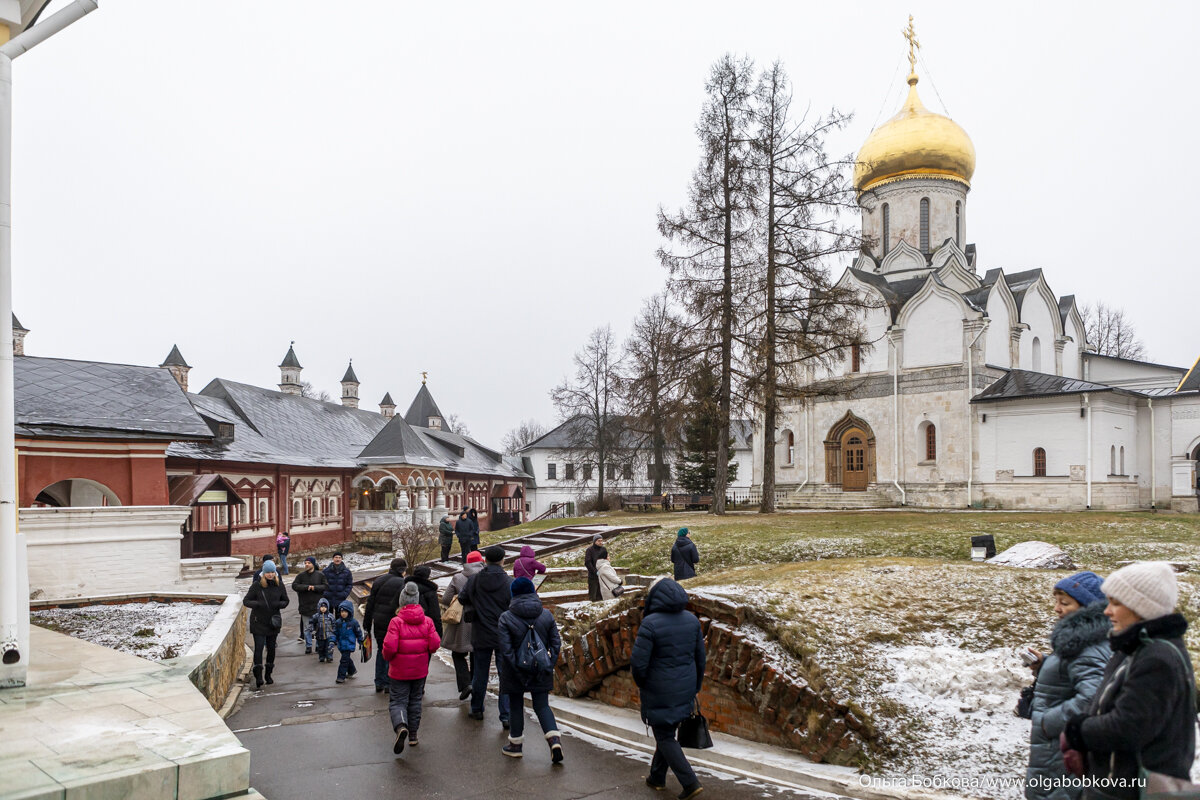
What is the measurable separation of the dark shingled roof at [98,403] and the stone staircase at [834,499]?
2418 cm

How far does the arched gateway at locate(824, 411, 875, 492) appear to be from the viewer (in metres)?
34.2

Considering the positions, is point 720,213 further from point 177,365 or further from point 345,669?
point 177,365

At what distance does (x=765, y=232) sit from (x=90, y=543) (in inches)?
783

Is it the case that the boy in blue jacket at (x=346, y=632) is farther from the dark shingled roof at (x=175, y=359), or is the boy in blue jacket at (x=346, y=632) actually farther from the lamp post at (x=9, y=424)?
the dark shingled roof at (x=175, y=359)

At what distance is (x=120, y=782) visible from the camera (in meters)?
4.42

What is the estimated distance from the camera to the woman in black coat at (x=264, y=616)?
10.6 meters

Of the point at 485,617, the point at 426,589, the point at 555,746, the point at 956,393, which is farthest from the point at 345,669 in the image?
the point at 956,393

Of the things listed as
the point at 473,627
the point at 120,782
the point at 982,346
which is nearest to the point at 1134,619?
the point at 120,782

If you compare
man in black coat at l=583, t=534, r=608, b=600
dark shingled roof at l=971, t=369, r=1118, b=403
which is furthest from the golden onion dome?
man in black coat at l=583, t=534, r=608, b=600

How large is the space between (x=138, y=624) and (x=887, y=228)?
113 ft

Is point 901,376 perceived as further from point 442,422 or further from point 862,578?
point 442,422

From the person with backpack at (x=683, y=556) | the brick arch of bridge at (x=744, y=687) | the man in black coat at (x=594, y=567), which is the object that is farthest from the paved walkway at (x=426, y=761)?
the person with backpack at (x=683, y=556)

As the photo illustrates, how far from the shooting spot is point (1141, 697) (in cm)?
309

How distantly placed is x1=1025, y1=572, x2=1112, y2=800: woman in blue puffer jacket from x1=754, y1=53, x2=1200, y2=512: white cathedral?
71.3ft
